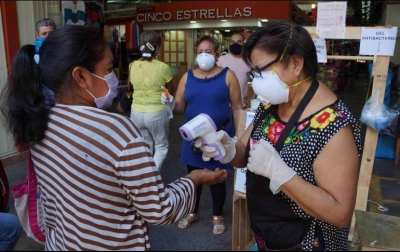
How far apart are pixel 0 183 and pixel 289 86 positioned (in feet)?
5.54

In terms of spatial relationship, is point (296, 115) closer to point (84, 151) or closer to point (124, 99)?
point (84, 151)

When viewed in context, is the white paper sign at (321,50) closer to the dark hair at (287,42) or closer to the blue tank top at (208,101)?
the blue tank top at (208,101)

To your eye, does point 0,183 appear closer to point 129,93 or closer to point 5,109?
point 5,109

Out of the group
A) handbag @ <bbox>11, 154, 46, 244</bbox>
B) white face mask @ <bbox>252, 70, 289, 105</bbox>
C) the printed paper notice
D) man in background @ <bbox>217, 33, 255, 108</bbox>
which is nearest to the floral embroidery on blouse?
white face mask @ <bbox>252, 70, 289, 105</bbox>

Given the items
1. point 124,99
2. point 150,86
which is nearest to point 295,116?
point 150,86

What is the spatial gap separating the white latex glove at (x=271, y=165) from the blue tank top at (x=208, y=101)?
5.46 ft

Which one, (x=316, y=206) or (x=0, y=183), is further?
(x=0, y=183)

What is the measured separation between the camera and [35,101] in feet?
4.09

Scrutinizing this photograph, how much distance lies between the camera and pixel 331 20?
115 inches

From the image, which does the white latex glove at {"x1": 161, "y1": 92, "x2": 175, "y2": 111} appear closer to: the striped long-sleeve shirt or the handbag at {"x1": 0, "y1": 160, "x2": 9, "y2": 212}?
the handbag at {"x1": 0, "y1": 160, "x2": 9, "y2": 212}

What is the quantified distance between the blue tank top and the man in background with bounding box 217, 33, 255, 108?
118 centimetres

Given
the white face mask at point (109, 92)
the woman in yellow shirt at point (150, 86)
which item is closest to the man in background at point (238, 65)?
the woman in yellow shirt at point (150, 86)

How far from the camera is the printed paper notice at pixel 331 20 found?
2.88 meters

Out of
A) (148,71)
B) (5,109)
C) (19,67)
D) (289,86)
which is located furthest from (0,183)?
(148,71)
